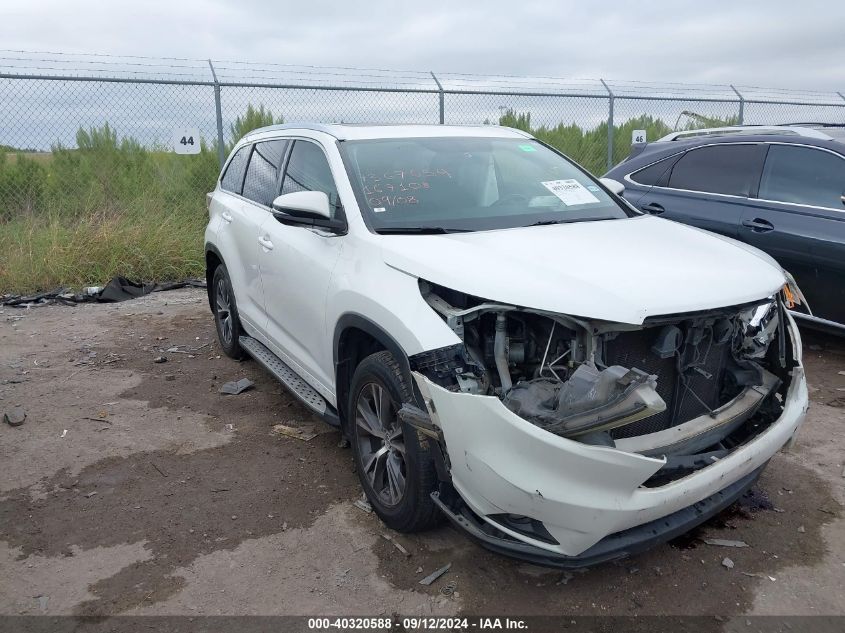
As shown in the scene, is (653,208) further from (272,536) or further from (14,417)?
(14,417)

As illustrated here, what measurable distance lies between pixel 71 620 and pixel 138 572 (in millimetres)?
336

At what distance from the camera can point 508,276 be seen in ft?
8.93

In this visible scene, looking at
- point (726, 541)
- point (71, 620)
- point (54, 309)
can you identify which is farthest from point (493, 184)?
point (54, 309)

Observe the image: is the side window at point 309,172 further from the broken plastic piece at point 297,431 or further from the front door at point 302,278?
the broken plastic piece at point 297,431

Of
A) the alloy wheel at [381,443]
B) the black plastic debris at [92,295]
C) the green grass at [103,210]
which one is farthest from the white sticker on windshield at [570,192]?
the green grass at [103,210]

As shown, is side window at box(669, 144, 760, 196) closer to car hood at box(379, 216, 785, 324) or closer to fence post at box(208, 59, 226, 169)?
car hood at box(379, 216, 785, 324)

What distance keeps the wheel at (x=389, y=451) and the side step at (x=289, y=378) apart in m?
0.45

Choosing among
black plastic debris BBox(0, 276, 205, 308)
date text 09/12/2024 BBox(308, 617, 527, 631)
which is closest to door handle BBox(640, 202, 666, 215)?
date text 09/12/2024 BBox(308, 617, 527, 631)

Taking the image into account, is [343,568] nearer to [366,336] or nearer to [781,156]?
[366,336]

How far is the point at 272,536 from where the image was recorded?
3.30 m

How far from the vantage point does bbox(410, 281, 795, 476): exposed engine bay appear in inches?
93.9

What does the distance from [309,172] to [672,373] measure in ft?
7.72

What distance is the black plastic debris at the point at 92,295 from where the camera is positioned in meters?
8.02

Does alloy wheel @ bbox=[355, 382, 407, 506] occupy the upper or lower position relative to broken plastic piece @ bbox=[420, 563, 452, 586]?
upper
